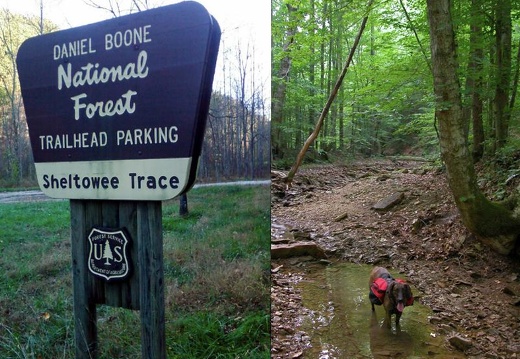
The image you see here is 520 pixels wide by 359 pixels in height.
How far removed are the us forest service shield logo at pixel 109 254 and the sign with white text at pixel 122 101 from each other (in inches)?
4.7

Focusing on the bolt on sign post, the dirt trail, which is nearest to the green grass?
the bolt on sign post

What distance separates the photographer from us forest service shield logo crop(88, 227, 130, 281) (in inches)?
41.9

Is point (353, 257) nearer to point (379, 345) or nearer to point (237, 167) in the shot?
point (379, 345)

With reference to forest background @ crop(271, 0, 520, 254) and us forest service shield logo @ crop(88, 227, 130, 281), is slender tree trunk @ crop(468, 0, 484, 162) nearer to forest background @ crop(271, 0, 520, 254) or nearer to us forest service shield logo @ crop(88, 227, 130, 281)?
forest background @ crop(271, 0, 520, 254)

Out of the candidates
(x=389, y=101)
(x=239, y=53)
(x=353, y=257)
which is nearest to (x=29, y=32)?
(x=239, y=53)

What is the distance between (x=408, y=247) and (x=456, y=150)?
32.1 inches

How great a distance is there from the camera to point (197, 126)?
3.02 ft

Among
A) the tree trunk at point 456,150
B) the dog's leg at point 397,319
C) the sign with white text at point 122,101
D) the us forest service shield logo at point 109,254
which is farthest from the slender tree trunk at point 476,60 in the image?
the us forest service shield logo at point 109,254

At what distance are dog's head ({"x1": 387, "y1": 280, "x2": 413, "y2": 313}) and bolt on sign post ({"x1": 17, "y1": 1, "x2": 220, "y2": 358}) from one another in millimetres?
1708

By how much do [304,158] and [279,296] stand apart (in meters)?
1.13

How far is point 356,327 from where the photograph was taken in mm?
2436

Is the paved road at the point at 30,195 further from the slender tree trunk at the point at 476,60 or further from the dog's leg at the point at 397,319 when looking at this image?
the slender tree trunk at the point at 476,60

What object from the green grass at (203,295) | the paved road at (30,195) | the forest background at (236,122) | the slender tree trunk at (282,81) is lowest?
the green grass at (203,295)

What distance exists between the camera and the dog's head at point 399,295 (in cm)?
231
